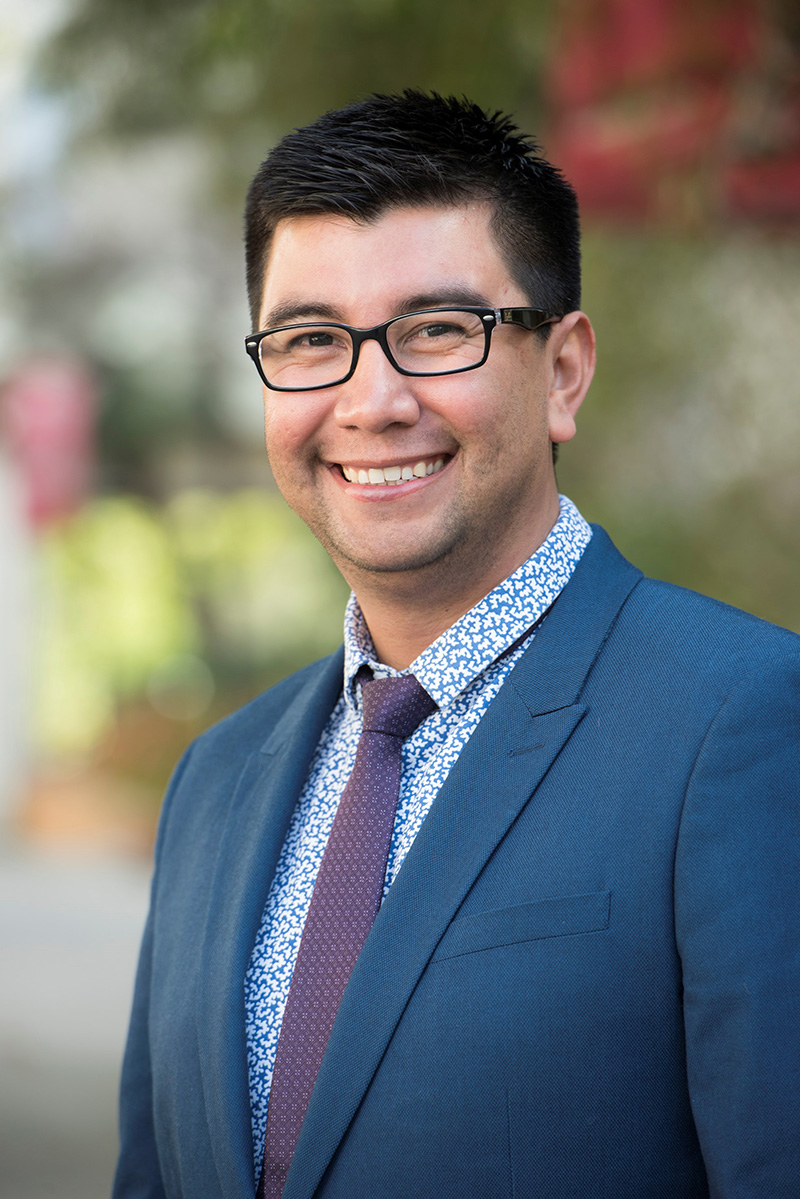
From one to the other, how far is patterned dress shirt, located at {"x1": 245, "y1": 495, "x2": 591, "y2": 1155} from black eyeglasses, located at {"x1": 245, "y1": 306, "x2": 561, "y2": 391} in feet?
0.76

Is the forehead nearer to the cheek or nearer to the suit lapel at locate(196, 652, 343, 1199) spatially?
the cheek

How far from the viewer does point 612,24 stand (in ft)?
12.0

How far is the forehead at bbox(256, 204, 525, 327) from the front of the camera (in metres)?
1.19

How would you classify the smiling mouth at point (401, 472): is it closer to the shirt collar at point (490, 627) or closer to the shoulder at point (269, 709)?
the shirt collar at point (490, 627)

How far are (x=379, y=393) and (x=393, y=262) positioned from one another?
13 centimetres

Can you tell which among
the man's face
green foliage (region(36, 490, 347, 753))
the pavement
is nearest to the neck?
the man's face

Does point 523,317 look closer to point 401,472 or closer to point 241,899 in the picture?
point 401,472

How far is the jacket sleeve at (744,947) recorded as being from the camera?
0.94 meters

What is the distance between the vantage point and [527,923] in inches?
41.2

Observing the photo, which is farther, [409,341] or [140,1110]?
[140,1110]

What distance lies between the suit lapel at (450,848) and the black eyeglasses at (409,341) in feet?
0.97

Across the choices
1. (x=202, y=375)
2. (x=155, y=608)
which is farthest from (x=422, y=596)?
(x=155, y=608)

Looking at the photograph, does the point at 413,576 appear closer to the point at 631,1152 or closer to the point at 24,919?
the point at 631,1152

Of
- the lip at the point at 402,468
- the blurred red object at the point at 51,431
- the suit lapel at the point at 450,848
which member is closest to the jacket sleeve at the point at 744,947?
the suit lapel at the point at 450,848
